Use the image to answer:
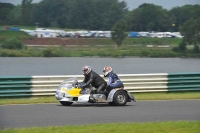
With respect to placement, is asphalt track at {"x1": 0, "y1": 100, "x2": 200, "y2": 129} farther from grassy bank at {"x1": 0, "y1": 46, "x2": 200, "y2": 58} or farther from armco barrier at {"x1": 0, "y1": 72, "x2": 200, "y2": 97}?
grassy bank at {"x1": 0, "y1": 46, "x2": 200, "y2": 58}

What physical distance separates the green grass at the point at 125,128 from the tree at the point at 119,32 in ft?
24.0

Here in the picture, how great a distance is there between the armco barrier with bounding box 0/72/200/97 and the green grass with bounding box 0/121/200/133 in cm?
709

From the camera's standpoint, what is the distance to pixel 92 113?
11781 millimetres

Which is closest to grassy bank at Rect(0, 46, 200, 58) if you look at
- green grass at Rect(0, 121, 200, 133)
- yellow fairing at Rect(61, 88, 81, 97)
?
yellow fairing at Rect(61, 88, 81, 97)

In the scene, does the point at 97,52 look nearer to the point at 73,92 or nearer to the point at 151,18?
the point at 73,92

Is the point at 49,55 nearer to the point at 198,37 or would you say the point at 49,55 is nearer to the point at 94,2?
the point at 94,2

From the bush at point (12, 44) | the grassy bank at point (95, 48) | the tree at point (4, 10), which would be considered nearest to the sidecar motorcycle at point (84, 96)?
the bush at point (12, 44)

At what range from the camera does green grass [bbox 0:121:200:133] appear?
8641 mm

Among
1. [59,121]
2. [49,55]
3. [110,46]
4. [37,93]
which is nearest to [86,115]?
[59,121]

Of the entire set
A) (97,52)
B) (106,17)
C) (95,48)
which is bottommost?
(97,52)

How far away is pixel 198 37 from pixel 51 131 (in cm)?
1057

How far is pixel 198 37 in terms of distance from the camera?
17672 mm

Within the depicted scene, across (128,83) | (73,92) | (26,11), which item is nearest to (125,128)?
(26,11)

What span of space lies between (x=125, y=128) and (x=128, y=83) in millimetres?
8556
